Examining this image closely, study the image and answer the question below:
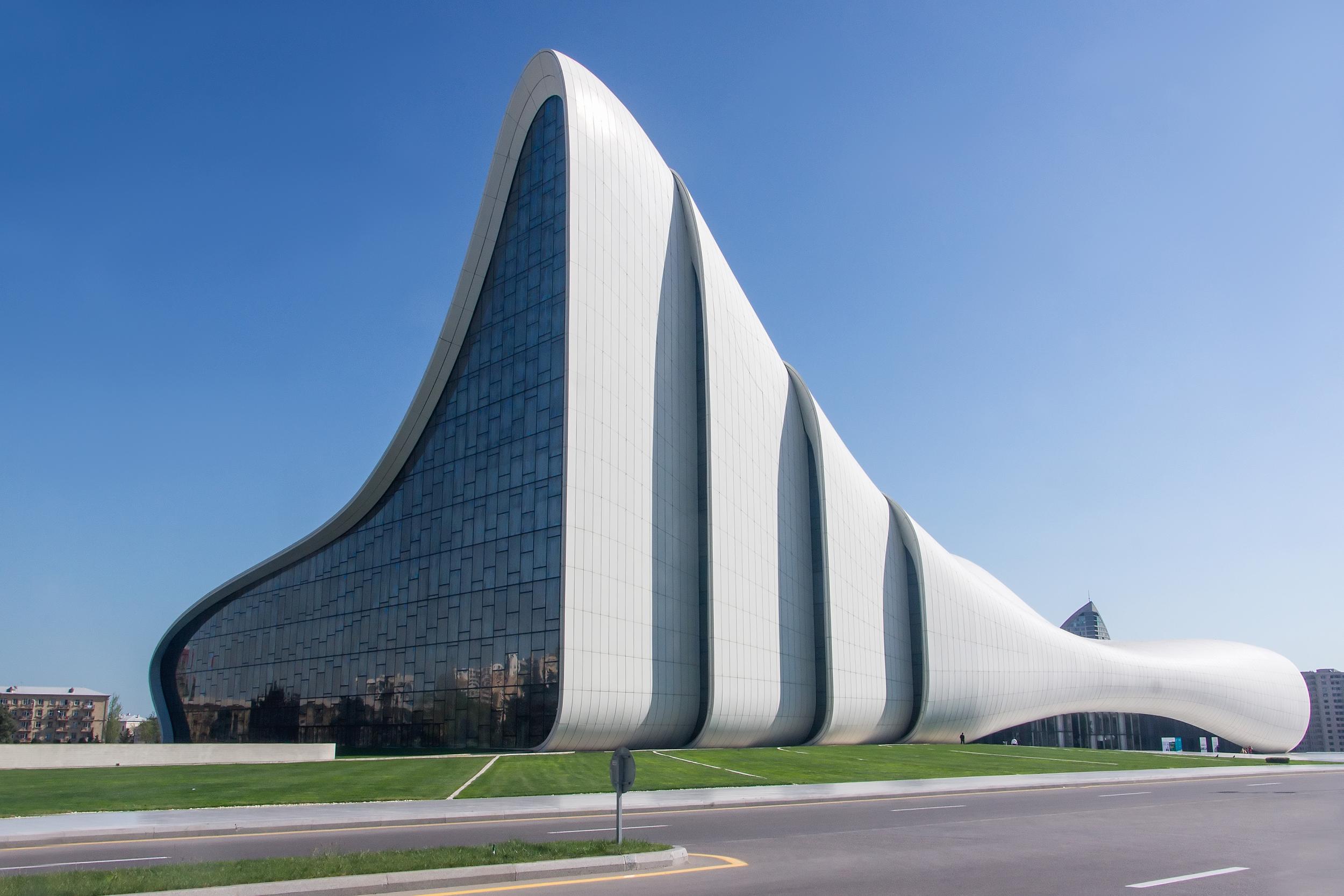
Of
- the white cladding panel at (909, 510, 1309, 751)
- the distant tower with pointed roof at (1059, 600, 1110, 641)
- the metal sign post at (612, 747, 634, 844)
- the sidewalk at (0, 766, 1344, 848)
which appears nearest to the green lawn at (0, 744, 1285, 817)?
the sidewalk at (0, 766, 1344, 848)

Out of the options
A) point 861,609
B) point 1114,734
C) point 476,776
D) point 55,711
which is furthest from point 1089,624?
point 55,711

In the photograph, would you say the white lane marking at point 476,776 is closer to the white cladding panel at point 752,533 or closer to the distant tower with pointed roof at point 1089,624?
the white cladding panel at point 752,533

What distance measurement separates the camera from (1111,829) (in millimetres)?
16391

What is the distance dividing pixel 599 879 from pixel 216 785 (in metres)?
14.5

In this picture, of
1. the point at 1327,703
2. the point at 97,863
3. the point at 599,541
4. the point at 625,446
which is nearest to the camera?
the point at 97,863

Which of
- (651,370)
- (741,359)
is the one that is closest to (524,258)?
(651,370)

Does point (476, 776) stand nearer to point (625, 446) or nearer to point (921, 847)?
point (921, 847)

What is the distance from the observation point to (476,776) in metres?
24.3

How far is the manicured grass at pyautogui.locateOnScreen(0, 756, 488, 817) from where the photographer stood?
1812 centimetres

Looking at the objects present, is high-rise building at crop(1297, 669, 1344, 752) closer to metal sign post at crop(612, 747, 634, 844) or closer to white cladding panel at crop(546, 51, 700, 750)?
white cladding panel at crop(546, 51, 700, 750)

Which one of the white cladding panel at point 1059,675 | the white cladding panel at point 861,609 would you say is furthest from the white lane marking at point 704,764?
the white cladding panel at point 1059,675

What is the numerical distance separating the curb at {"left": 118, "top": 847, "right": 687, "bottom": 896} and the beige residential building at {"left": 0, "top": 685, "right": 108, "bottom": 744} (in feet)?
519

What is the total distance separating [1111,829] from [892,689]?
117 feet

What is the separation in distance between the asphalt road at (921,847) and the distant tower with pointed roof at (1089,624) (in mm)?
85859
